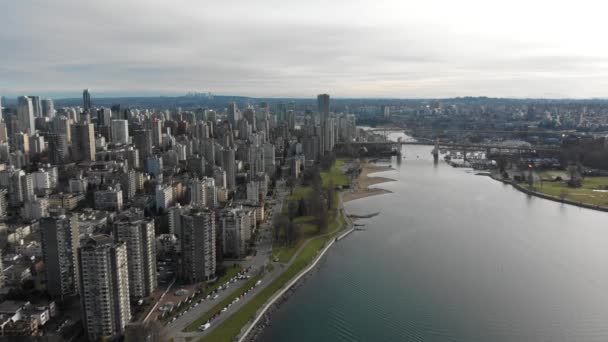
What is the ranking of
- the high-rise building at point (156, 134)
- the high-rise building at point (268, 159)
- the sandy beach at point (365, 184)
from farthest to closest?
the high-rise building at point (156, 134) → the high-rise building at point (268, 159) → the sandy beach at point (365, 184)

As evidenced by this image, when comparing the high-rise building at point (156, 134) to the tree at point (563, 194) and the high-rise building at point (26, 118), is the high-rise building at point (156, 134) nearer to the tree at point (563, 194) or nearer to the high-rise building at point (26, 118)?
the high-rise building at point (26, 118)

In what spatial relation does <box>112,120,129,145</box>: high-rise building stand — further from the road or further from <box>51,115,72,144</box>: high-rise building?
the road

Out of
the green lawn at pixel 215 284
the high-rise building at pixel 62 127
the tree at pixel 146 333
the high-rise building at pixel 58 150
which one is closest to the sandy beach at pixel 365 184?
the green lawn at pixel 215 284

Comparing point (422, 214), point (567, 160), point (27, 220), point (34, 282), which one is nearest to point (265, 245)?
point (34, 282)

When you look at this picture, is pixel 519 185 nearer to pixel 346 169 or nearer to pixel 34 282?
pixel 346 169

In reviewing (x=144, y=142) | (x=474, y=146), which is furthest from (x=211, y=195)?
(x=474, y=146)

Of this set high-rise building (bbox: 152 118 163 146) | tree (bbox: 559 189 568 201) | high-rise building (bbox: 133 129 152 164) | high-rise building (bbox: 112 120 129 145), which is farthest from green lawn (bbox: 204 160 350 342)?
high-rise building (bbox: 112 120 129 145)
